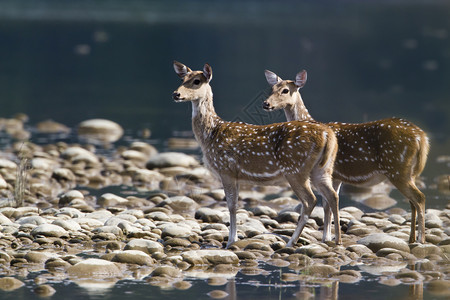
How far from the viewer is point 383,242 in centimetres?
1116

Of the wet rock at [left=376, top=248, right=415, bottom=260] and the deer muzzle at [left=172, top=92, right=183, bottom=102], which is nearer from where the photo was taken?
the wet rock at [left=376, top=248, right=415, bottom=260]

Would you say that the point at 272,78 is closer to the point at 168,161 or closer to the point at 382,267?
the point at 382,267

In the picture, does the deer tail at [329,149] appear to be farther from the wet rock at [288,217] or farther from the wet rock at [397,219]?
the wet rock at [397,219]

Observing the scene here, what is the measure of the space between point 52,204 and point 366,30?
188ft

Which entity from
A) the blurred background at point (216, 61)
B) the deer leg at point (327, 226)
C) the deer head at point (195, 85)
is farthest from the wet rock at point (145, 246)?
the blurred background at point (216, 61)

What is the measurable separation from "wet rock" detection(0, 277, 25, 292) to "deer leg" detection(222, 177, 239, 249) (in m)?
2.64

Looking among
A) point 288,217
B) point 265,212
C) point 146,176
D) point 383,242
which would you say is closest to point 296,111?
point 288,217

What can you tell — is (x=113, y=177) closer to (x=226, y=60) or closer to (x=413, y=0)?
(x=226, y=60)

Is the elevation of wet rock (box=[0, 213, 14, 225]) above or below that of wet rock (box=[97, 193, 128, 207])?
below

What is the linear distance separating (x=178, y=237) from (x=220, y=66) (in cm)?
3169

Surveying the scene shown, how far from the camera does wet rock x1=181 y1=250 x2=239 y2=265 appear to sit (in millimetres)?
10414

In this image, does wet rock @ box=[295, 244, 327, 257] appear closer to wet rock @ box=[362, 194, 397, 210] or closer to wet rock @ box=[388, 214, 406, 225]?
wet rock @ box=[388, 214, 406, 225]

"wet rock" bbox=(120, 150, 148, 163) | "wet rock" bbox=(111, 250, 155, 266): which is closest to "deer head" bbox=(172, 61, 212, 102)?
"wet rock" bbox=(111, 250, 155, 266)

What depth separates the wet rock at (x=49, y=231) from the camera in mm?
11461
